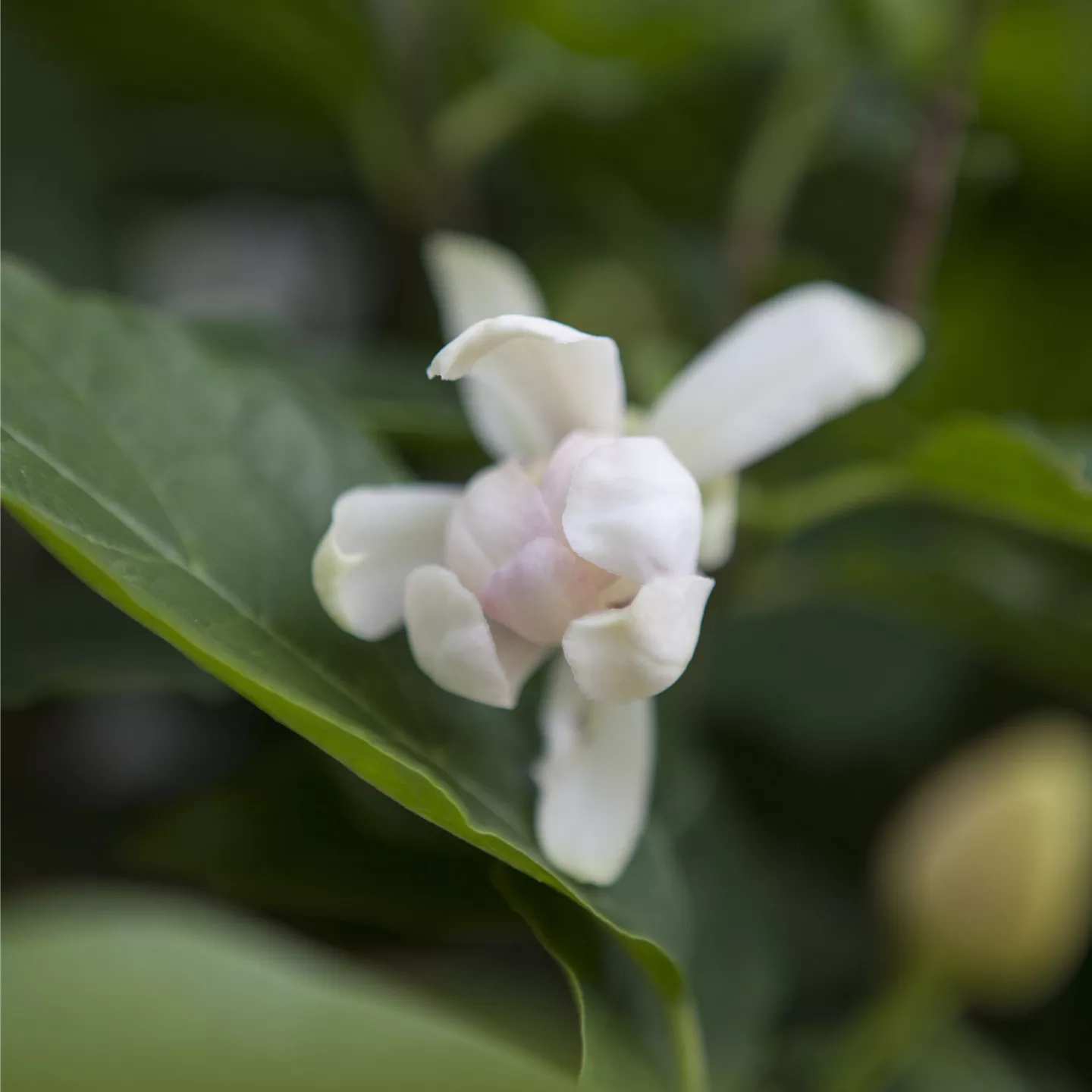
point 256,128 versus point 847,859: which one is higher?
point 256,128

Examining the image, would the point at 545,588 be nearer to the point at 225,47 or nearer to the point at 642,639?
the point at 642,639

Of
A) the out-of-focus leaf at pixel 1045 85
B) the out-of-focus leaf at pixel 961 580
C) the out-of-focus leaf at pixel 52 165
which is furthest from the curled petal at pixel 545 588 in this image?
the out-of-focus leaf at pixel 52 165

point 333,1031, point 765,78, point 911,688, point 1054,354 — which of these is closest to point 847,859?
point 911,688

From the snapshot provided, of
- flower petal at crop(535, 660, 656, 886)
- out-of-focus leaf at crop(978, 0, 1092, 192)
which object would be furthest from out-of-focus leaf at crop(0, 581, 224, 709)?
out-of-focus leaf at crop(978, 0, 1092, 192)

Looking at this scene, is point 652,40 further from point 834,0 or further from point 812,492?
point 812,492

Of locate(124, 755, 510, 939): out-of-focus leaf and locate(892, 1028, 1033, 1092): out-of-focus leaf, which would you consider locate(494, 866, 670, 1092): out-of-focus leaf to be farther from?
locate(892, 1028, 1033, 1092): out-of-focus leaf

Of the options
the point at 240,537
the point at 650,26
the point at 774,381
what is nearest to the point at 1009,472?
the point at 774,381

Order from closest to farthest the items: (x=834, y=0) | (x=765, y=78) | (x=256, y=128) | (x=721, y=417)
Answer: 1. (x=721, y=417)
2. (x=834, y=0)
3. (x=765, y=78)
4. (x=256, y=128)

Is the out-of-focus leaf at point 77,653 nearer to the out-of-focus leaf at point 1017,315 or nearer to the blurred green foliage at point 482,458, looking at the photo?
the blurred green foliage at point 482,458
